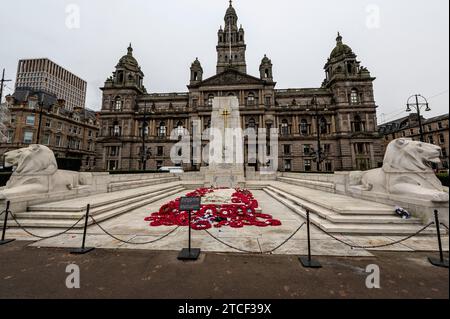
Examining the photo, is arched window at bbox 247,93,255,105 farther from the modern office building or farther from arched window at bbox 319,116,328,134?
the modern office building

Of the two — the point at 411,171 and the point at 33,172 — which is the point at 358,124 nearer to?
the point at 411,171

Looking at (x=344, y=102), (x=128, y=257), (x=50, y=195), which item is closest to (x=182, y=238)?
(x=128, y=257)

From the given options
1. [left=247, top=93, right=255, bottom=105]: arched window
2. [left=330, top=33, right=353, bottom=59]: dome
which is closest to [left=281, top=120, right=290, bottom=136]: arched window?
[left=247, top=93, right=255, bottom=105]: arched window

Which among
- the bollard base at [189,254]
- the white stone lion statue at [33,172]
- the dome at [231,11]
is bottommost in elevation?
the bollard base at [189,254]

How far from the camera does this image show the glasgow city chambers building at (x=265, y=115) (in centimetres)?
4053

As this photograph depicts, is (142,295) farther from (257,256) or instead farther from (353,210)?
(353,210)

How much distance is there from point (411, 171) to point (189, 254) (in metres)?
7.69

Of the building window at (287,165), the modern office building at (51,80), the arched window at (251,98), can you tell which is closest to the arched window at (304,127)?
the building window at (287,165)

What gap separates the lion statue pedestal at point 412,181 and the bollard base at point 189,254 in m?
6.55

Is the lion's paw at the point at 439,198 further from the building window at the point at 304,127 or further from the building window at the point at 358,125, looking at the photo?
the building window at the point at 358,125

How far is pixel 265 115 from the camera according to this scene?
42.9 m

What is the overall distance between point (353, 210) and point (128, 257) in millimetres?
6525

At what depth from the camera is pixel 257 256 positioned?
392 cm

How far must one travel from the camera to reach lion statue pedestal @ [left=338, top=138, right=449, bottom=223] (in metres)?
5.38
